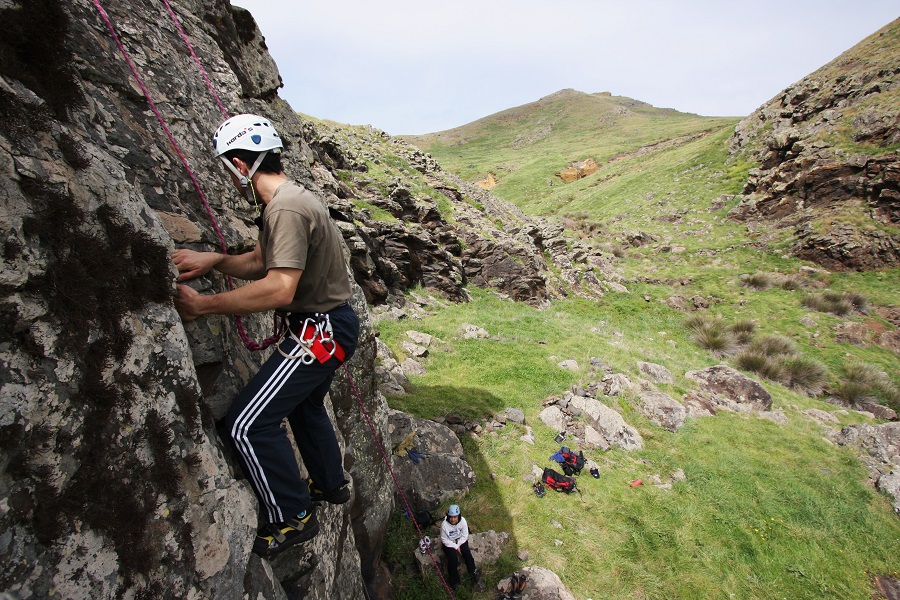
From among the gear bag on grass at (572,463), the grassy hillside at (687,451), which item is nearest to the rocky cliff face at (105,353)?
the grassy hillside at (687,451)

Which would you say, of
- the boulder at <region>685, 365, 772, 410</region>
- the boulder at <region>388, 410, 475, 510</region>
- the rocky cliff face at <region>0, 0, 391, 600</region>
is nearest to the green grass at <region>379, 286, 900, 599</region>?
the boulder at <region>388, 410, 475, 510</region>

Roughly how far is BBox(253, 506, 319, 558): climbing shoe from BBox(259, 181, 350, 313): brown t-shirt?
1867mm

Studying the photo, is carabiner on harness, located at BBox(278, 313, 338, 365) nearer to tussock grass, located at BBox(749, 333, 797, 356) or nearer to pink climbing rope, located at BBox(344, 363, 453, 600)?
pink climbing rope, located at BBox(344, 363, 453, 600)

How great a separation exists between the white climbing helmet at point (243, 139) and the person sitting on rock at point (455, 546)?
678 cm

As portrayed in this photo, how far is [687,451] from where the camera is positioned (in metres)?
13.1

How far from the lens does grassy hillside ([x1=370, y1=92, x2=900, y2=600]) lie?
29.6ft

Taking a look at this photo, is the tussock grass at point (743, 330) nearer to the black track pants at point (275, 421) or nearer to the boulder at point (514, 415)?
the boulder at point (514, 415)

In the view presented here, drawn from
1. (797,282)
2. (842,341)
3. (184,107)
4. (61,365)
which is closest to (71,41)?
(184,107)

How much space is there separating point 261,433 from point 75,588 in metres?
1.38

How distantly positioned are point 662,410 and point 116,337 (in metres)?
16.2

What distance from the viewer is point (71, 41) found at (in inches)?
131

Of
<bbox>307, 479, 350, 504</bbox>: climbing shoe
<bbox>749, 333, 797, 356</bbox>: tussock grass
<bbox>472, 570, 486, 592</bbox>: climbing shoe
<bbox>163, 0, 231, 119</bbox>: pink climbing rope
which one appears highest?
<bbox>163, 0, 231, 119</bbox>: pink climbing rope

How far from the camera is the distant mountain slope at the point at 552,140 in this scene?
7944 centimetres

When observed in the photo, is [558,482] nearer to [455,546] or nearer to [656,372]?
[455,546]
